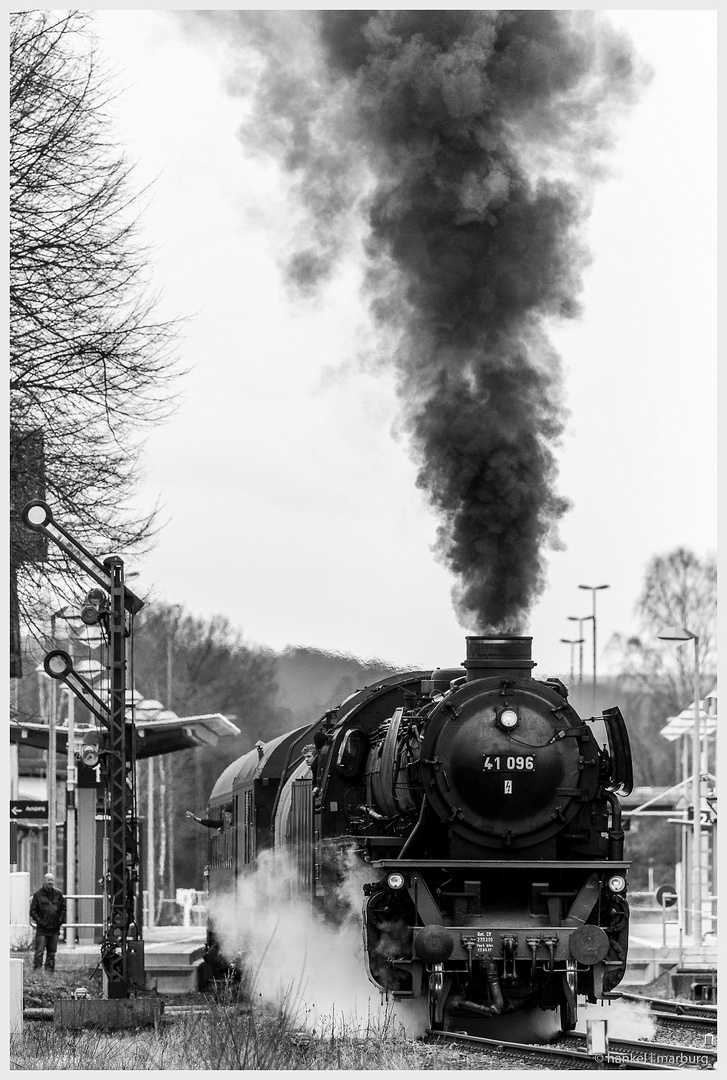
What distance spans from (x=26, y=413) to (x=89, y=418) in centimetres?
86

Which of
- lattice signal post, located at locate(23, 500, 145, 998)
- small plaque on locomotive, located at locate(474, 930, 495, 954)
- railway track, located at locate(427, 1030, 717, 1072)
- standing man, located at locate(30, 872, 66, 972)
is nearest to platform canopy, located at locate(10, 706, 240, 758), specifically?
standing man, located at locate(30, 872, 66, 972)

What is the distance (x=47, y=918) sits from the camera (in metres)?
21.6

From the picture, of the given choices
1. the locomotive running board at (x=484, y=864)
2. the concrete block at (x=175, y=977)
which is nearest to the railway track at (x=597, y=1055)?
the locomotive running board at (x=484, y=864)

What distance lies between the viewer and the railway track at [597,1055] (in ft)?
37.4

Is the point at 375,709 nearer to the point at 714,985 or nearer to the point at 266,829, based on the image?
the point at 266,829

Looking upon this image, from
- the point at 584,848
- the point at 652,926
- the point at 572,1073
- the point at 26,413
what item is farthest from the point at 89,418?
the point at 652,926

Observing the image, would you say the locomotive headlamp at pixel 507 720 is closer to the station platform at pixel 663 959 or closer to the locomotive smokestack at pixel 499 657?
the locomotive smokestack at pixel 499 657

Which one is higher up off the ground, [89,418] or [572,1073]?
[89,418]

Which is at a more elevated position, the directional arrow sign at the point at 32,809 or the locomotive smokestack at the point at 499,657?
the locomotive smokestack at the point at 499,657

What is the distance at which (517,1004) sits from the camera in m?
13.3

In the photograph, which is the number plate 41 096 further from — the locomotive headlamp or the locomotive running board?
the locomotive running board

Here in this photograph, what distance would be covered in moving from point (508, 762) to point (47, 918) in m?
10.5

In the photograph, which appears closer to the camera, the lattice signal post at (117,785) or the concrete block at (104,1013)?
the concrete block at (104,1013)

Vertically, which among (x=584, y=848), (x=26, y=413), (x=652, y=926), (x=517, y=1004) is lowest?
(x=652, y=926)
